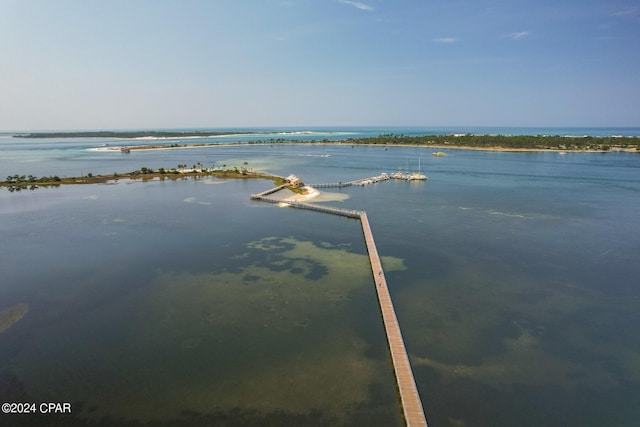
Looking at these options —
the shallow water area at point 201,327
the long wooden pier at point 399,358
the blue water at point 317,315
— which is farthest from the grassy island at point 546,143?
the long wooden pier at point 399,358

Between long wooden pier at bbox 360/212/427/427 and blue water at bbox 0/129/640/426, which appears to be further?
blue water at bbox 0/129/640/426

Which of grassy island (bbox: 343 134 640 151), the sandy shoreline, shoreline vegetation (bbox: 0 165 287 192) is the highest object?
grassy island (bbox: 343 134 640 151)

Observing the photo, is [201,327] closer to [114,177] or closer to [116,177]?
[116,177]

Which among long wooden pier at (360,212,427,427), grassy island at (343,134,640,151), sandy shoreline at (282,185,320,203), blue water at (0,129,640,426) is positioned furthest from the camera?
grassy island at (343,134,640,151)

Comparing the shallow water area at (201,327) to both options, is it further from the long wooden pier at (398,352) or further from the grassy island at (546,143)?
the grassy island at (546,143)

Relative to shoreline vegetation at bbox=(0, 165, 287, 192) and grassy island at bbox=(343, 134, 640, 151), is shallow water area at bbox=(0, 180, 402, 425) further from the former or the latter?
grassy island at bbox=(343, 134, 640, 151)

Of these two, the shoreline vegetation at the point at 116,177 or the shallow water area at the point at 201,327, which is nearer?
the shallow water area at the point at 201,327

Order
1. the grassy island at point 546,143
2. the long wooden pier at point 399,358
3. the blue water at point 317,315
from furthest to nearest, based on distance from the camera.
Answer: the grassy island at point 546,143
the blue water at point 317,315
the long wooden pier at point 399,358

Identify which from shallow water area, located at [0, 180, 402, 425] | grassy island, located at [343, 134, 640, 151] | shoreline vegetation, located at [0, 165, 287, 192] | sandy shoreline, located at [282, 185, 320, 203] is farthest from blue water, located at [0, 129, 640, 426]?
grassy island, located at [343, 134, 640, 151]

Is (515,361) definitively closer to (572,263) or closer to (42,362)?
(572,263)
